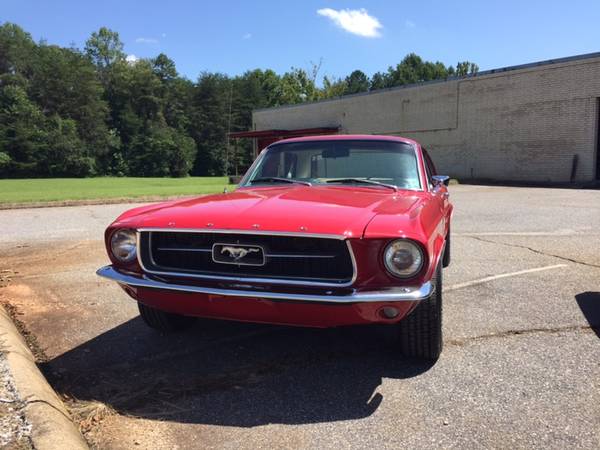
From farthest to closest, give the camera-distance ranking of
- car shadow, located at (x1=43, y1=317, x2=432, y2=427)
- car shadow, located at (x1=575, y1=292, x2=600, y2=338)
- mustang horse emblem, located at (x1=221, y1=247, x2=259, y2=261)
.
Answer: car shadow, located at (x1=575, y1=292, x2=600, y2=338) → mustang horse emblem, located at (x1=221, y1=247, x2=259, y2=261) → car shadow, located at (x1=43, y1=317, x2=432, y2=427)

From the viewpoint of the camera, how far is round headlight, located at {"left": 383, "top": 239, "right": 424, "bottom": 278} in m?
2.62

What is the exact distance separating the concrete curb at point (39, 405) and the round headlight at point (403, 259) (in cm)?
172

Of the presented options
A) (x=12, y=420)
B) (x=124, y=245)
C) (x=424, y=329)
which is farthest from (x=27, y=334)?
(x=424, y=329)

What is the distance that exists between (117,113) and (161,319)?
61.2 meters

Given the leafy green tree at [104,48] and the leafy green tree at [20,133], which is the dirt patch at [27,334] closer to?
the leafy green tree at [20,133]

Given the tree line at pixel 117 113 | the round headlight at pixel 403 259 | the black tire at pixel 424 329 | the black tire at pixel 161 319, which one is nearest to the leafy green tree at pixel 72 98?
the tree line at pixel 117 113

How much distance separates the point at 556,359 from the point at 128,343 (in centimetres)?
300

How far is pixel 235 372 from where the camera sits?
314 centimetres

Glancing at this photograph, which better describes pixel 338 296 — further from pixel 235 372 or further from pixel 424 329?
pixel 235 372

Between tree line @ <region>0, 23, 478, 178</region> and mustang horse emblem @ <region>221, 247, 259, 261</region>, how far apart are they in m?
48.0

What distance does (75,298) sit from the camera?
190 inches

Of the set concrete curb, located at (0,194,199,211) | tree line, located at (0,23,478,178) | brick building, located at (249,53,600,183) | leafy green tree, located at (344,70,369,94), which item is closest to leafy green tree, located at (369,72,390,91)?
leafy green tree, located at (344,70,369,94)

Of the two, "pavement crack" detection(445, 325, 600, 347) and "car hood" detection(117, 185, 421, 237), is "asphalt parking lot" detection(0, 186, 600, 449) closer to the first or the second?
"pavement crack" detection(445, 325, 600, 347)

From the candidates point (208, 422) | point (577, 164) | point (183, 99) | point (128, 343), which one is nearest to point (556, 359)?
point (208, 422)
